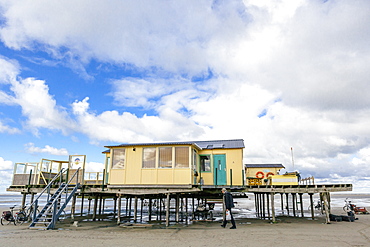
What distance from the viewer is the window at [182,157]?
17.5 meters

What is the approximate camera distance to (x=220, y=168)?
66.6 ft

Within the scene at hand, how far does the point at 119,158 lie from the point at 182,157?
433cm

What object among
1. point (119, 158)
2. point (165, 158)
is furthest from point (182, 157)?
point (119, 158)

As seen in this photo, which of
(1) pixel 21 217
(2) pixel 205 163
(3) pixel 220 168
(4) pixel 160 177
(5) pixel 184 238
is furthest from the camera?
(2) pixel 205 163

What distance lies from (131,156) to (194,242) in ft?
24.9

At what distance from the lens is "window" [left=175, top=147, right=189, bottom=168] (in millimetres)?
17531

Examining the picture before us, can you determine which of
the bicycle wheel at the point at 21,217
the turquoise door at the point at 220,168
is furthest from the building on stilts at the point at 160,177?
the bicycle wheel at the point at 21,217

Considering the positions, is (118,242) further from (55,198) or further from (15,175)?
(15,175)

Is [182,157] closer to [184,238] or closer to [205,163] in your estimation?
[205,163]

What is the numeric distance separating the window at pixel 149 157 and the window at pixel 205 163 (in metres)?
4.24

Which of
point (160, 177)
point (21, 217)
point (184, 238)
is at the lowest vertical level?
point (184, 238)

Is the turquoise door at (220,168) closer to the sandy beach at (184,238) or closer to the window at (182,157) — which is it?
the window at (182,157)

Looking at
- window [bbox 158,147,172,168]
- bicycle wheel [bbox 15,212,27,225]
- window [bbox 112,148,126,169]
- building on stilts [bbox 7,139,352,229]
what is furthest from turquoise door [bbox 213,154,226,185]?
bicycle wheel [bbox 15,212,27,225]

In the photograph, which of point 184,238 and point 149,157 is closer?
point 184,238
